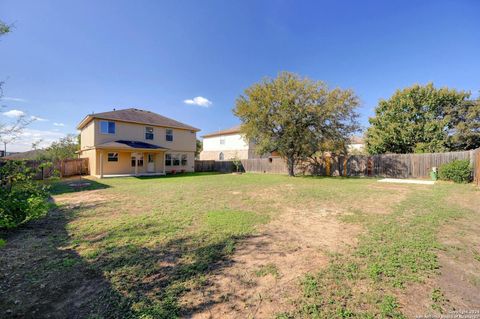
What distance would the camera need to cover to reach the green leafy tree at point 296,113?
16.4m

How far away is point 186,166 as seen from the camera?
947 inches

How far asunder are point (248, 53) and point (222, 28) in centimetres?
410

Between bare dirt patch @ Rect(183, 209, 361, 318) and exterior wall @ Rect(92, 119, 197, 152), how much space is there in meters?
18.8

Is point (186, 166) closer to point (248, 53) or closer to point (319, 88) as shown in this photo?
point (248, 53)

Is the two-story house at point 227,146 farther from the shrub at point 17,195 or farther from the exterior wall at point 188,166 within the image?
the shrub at point 17,195

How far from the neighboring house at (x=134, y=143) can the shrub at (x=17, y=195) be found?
1343cm

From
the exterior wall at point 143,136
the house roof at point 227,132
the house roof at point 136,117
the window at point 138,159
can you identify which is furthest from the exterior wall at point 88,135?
the house roof at point 227,132

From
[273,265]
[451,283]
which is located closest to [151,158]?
[273,265]

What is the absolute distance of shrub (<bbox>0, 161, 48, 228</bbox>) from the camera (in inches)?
162

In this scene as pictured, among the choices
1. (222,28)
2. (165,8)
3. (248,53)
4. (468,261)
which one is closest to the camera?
(468,261)

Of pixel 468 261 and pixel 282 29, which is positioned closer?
pixel 468 261

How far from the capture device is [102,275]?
275 centimetres

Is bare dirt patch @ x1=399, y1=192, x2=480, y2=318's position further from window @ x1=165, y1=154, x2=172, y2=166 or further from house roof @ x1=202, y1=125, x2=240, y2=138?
house roof @ x1=202, y1=125, x2=240, y2=138

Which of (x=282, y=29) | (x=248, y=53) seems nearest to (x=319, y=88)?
(x=282, y=29)
